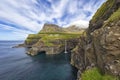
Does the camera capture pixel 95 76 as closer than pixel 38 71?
Yes

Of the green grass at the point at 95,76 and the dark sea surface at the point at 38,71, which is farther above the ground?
the green grass at the point at 95,76

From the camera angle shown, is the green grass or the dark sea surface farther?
the dark sea surface

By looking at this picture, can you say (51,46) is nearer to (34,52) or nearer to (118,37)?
(34,52)

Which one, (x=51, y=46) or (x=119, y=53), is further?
(x=51, y=46)

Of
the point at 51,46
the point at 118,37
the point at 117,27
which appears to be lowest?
the point at 51,46

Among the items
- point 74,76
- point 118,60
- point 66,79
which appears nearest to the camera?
point 118,60

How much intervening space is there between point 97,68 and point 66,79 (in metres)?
32.1

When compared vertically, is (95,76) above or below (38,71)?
above

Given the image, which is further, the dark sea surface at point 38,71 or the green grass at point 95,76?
the dark sea surface at point 38,71

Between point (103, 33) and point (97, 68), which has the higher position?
point (103, 33)

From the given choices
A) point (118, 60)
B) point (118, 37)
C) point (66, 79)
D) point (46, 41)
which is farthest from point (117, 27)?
point (46, 41)

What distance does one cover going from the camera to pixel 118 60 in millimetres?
33344

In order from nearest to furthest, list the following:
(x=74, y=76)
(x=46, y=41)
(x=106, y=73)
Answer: (x=106, y=73), (x=74, y=76), (x=46, y=41)

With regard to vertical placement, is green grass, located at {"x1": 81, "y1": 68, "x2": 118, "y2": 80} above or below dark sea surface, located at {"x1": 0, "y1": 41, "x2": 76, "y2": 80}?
above
